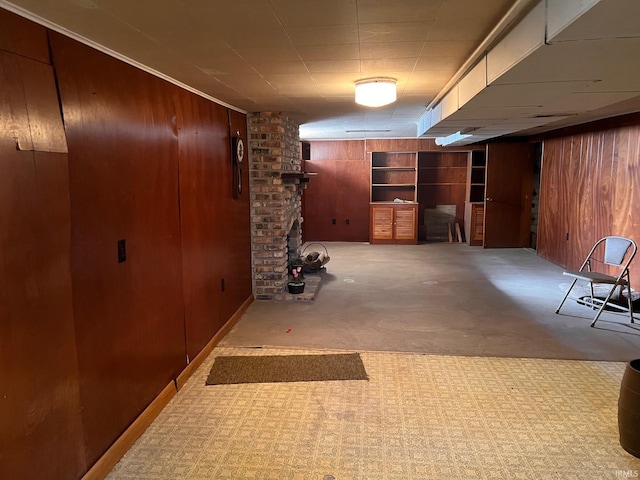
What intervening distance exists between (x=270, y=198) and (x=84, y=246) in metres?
2.70

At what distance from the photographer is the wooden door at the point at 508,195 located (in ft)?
24.2

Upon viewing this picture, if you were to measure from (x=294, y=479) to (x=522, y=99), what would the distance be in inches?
97.3

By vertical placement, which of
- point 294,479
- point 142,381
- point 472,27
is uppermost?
point 472,27

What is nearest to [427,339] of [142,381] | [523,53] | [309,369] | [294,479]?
[309,369]

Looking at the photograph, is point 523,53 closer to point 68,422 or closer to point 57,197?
point 57,197

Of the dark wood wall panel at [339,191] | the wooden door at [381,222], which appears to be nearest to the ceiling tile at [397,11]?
the wooden door at [381,222]

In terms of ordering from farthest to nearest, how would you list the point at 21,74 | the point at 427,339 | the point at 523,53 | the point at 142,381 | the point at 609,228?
the point at 609,228
the point at 427,339
the point at 142,381
the point at 523,53
the point at 21,74

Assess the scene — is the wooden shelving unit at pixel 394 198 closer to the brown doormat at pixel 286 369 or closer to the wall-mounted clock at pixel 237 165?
the wall-mounted clock at pixel 237 165

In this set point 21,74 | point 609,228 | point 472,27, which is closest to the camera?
point 21,74

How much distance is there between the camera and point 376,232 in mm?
8133

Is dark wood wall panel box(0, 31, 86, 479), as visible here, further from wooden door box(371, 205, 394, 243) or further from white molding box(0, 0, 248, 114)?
wooden door box(371, 205, 394, 243)

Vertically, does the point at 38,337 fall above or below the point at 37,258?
below

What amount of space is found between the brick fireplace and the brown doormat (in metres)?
1.46

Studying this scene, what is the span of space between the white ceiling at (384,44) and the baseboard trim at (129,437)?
5.99 feet
